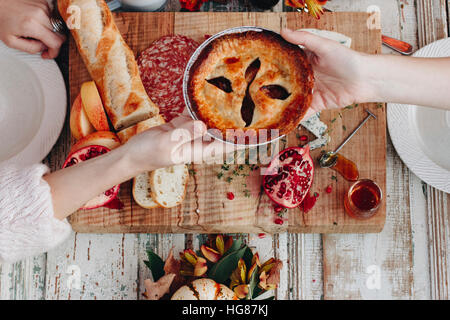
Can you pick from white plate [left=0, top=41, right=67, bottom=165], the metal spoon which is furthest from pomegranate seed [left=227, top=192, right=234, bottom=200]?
white plate [left=0, top=41, right=67, bottom=165]

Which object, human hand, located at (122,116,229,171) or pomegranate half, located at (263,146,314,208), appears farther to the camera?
pomegranate half, located at (263,146,314,208)

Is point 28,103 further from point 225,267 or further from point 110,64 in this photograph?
point 225,267

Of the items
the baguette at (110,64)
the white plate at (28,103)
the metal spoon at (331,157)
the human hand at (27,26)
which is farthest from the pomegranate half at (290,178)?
the human hand at (27,26)

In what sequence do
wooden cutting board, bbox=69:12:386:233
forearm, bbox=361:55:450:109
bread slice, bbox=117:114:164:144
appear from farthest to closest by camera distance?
wooden cutting board, bbox=69:12:386:233 → bread slice, bbox=117:114:164:144 → forearm, bbox=361:55:450:109

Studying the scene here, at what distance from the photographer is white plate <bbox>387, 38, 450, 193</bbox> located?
1.70 metres

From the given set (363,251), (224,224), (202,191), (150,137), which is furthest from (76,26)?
(363,251)

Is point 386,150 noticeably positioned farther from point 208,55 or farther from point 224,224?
point 208,55

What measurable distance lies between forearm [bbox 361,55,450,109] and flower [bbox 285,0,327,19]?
34 cm

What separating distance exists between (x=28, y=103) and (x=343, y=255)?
1478 millimetres

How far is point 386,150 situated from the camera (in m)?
1.77

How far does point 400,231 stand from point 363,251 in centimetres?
19

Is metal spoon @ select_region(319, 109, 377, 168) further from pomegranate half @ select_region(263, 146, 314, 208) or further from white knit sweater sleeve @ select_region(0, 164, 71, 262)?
white knit sweater sleeve @ select_region(0, 164, 71, 262)

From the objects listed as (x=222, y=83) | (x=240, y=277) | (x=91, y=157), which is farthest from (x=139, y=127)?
(x=240, y=277)

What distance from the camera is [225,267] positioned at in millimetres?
1620
